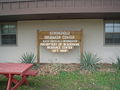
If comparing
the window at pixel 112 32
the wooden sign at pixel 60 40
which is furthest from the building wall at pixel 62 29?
the wooden sign at pixel 60 40

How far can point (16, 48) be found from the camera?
28.2ft

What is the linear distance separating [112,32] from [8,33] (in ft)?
18.8

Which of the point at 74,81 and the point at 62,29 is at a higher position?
the point at 62,29

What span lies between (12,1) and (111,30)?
5.12m

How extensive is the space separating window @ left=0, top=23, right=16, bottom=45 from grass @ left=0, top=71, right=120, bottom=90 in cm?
319

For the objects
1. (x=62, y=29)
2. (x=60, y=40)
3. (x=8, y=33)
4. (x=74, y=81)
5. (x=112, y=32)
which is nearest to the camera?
(x=74, y=81)

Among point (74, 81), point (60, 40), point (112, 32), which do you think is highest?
point (112, 32)

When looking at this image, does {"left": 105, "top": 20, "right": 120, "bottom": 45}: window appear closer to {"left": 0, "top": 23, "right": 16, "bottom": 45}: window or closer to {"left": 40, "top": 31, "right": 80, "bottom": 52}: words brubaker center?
{"left": 40, "top": 31, "right": 80, "bottom": 52}: words brubaker center

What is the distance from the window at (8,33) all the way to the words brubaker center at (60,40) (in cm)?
195

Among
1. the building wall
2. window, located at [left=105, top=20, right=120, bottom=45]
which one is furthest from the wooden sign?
window, located at [left=105, top=20, right=120, bottom=45]

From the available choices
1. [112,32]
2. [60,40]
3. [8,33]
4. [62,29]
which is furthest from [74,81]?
[8,33]

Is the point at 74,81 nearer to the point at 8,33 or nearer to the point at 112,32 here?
the point at 112,32

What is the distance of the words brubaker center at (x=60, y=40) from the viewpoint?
7.67m

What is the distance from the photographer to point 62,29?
8.19 metres
